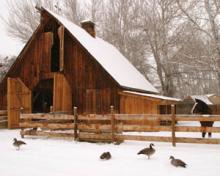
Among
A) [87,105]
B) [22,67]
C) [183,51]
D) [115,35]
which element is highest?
[115,35]

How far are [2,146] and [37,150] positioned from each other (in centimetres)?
205

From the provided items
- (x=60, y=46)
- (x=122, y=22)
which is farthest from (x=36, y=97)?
(x=122, y=22)

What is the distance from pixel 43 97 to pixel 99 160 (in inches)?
624

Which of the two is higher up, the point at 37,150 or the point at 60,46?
the point at 60,46

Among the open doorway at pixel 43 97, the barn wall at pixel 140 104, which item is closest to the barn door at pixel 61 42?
the open doorway at pixel 43 97

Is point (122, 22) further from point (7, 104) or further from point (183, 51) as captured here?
point (7, 104)

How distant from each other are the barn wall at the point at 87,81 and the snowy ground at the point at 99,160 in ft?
18.7

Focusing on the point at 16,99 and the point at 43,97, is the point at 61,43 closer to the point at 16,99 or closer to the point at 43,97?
the point at 16,99

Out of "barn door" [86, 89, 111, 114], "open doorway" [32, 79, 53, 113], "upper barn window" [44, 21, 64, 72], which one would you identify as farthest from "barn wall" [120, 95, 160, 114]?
"open doorway" [32, 79, 53, 113]

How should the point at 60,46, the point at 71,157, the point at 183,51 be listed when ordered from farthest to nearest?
1. the point at 183,51
2. the point at 60,46
3. the point at 71,157

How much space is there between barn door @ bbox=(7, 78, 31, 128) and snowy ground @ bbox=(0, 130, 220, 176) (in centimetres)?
766

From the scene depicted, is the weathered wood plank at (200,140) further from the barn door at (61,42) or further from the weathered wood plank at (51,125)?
the barn door at (61,42)

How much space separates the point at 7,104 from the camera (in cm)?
2086

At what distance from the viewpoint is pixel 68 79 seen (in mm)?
19234
